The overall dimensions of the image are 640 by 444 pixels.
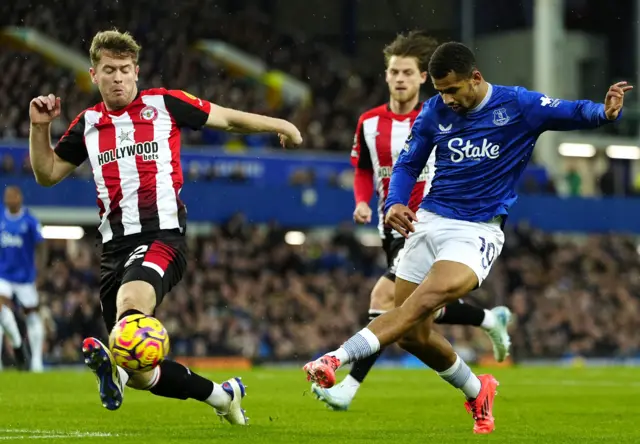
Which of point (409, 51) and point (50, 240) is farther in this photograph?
point (50, 240)

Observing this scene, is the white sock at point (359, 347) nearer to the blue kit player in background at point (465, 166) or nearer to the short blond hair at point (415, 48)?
the blue kit player in background at point (465, 166)

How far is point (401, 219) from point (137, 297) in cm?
147

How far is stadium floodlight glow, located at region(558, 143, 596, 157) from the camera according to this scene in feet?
111

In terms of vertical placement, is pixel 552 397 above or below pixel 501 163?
below

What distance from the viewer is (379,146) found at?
10.3 m

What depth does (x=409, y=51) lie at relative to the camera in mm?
9930

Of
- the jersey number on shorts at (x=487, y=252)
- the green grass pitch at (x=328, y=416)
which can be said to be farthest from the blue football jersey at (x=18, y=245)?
the jersey number on shorts at (x=487, y=252)

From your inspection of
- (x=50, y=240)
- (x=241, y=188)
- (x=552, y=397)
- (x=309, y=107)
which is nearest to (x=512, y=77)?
(x=309, y=107)

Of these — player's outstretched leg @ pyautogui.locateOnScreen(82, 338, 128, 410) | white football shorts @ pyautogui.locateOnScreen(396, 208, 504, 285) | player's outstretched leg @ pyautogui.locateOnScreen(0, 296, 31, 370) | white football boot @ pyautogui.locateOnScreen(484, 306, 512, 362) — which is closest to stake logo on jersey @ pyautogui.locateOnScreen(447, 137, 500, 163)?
white football shorts @ pyautogui.locateOnScreen(396, 208, 504, 285)

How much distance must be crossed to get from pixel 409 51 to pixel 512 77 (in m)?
25.1

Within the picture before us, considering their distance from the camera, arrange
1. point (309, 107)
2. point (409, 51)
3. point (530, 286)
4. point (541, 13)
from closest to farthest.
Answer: point (409, 51)
point (530, 286)
point (309, 107)
point (541, 13)

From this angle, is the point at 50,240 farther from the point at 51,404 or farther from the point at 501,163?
the point at 501,163

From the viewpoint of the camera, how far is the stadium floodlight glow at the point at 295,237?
27.5 m

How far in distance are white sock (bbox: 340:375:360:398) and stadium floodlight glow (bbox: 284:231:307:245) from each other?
17.5 meters
